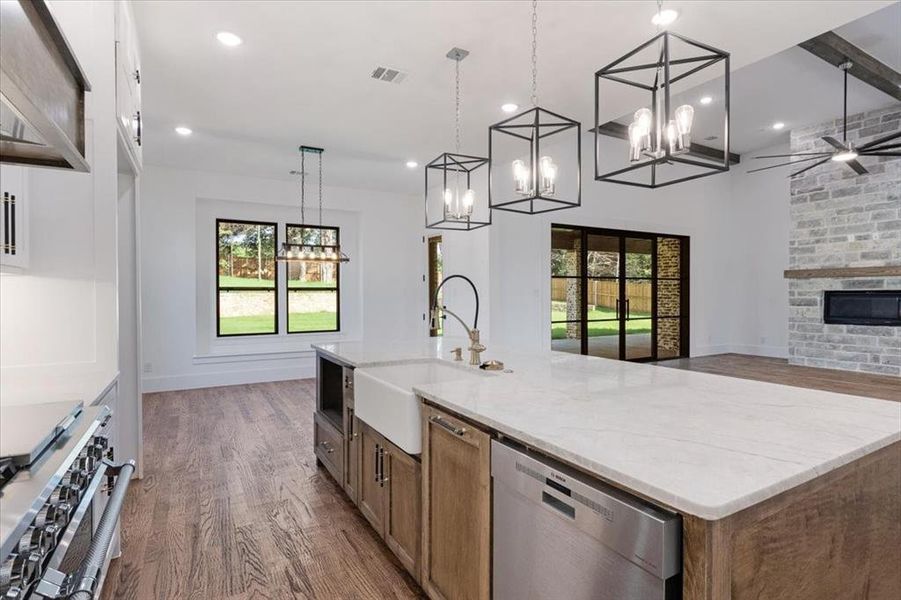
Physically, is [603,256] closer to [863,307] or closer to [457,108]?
[863,307]

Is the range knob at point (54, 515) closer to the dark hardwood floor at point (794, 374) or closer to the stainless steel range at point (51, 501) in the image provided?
the stainless steel range at point (51, 501)

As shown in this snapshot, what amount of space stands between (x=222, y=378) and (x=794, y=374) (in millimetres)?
7922

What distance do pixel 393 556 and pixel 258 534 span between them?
30.5 inches

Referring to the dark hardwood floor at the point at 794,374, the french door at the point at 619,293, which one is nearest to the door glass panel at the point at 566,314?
the french door at the point at 619,293

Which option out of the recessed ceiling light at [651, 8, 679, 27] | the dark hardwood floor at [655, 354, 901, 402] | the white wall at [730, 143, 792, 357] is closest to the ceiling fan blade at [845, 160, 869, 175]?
the white wall at [730, 143, 792, 357]

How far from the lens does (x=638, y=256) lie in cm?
769

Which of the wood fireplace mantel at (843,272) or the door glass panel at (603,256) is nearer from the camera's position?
the wood fireplace mantel at (843,272)

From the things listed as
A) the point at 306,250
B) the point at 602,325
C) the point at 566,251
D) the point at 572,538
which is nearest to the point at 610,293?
the point at 602,325

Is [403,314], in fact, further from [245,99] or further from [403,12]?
[403,12]

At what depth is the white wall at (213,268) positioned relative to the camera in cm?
613

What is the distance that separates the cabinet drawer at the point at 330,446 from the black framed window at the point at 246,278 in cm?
407

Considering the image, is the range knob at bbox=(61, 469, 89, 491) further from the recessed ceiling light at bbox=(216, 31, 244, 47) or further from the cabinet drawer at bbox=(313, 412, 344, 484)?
the recessed ceiling light at bbox=(216, 31, 244, 47)

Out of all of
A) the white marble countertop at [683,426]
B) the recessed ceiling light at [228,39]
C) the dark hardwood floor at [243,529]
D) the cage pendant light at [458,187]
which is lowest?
the dark hardwood floor at [243,529]

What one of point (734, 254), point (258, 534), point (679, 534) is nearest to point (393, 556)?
point (258, 534)
